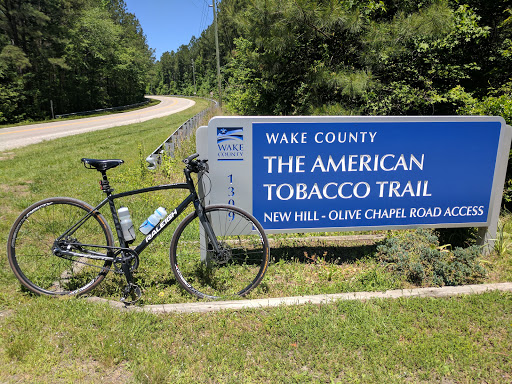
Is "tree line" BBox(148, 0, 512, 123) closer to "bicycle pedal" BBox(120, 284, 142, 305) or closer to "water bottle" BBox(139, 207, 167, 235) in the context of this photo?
"water bottle" BBox(139, 207, 167, 235)

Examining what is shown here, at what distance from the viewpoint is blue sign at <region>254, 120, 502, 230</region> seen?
3.60 meters

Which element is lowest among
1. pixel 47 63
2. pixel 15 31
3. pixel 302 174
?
pixel 302 174

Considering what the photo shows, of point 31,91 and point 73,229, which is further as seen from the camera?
point 31,91

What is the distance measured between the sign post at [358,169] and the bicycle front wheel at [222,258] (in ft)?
0.97

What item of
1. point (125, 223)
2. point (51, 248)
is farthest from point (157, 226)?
point (51, 248)

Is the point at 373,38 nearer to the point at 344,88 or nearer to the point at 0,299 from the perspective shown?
the point at 344,88

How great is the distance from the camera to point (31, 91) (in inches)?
1117

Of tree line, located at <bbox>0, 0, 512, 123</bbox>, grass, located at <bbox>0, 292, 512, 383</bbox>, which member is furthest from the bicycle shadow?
tree line, located at <bbox>0, 0, 512, 123</bbox>

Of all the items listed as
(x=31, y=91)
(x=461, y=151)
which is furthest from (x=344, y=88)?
(x=31, y=91)

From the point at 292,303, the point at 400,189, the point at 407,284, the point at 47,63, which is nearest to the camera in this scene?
the point at 292,303

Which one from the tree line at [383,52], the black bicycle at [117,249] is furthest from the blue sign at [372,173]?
the tree line at [383,52]

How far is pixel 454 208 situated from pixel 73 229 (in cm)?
388

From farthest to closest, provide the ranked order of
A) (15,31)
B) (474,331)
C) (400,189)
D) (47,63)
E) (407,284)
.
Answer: (47,63)
(15,31)
(400,189)
(407,284)
(474,331)

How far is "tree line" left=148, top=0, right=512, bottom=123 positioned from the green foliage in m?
3.49
